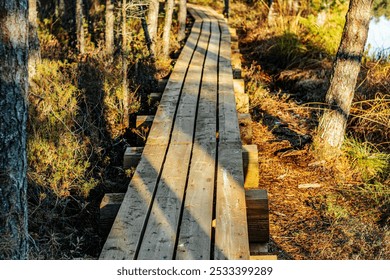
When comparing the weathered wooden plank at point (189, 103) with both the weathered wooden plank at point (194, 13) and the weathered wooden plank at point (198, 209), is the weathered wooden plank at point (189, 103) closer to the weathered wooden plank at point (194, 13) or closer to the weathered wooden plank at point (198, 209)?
the weathered wooden plank at point (198, 209)

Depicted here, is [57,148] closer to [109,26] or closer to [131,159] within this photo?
[131,159]

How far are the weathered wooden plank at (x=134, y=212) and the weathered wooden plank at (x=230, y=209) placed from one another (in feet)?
1.71

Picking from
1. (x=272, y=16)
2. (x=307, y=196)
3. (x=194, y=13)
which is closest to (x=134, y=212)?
(x=307, y=196)

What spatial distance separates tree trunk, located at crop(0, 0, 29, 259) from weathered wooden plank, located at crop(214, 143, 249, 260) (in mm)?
1333

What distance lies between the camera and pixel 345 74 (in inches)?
224

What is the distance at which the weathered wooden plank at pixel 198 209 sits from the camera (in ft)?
9.98

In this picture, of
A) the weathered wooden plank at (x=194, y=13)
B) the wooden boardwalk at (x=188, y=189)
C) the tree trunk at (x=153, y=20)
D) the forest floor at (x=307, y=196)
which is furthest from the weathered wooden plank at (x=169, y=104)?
the weathered wooden plank at (x=194, y=13)

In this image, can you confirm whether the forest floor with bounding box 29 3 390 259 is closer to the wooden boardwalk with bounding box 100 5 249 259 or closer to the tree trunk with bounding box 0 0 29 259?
the tree trunk with bounding box 0 0 29 259

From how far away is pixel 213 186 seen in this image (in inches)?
150

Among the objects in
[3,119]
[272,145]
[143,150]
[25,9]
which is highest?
[25,9]

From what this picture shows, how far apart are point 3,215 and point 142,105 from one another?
163 inches

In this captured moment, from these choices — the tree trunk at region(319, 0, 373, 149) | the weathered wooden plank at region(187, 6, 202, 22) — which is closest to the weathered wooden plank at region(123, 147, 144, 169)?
the tree trunk at region(319, 0, 373, 149)
